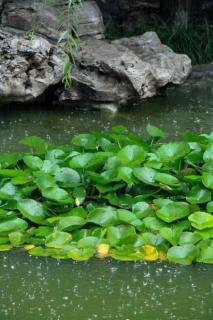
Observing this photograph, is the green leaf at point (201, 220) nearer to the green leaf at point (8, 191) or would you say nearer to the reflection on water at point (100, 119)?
the green leaf at point (8, 191)

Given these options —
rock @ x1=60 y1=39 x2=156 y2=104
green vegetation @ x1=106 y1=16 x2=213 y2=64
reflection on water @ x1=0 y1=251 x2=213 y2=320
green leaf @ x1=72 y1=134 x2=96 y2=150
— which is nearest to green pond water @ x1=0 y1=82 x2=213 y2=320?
reflection on water @ x1=0 y1=251 x2=213 y2=320

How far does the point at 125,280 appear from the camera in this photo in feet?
11.3

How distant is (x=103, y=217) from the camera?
3.76 metres

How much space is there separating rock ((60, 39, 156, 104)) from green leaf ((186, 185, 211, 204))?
2.06 metres

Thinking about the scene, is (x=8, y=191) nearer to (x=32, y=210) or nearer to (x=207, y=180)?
(x=32, y=210)

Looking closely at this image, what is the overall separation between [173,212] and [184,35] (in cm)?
429

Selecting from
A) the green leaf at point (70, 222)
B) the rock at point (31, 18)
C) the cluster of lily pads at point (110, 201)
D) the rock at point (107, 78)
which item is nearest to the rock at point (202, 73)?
the rock at point (107, 78)

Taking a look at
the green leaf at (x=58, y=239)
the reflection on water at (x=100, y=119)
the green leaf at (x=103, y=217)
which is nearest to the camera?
the green leaf at (x=58, y=239)

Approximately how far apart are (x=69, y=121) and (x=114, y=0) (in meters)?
2.99

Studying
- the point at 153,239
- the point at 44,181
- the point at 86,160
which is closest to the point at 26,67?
the point at 86,160

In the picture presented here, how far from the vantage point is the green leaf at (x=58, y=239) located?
3637 millimetres

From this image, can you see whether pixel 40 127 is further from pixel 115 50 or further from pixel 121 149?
pixel 121 149

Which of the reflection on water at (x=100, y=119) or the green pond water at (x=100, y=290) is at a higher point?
the green pond water at (x=100, y=290)

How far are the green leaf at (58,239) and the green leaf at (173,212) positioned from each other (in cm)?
43
